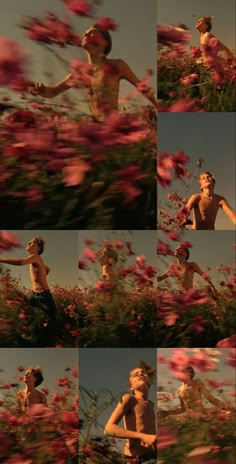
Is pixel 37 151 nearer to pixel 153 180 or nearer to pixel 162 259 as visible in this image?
pixel 153 180

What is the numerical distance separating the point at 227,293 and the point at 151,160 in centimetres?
36

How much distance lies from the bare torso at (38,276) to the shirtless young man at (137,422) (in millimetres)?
294

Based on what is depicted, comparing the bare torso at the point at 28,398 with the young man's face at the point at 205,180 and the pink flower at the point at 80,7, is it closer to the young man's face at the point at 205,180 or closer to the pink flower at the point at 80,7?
the young man's face at the point at 205,180

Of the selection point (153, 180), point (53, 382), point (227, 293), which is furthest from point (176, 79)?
point (53, 382)

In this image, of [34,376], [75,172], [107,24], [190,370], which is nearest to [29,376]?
[34,376]

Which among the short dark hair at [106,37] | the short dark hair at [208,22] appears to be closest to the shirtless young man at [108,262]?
the short dark hair at [106,37]

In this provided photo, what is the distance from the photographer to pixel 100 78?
1.48 metres

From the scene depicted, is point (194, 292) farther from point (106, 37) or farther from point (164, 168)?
point (106, 37)

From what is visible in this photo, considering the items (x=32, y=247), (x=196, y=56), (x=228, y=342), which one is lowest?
(x=228, y=342)

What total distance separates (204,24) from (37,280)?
2.36 feet

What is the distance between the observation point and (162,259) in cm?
150

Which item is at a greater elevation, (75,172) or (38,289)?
(75,172)

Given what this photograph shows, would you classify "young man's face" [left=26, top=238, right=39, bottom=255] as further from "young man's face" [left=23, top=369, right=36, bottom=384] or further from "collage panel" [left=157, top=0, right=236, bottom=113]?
"collage panel" [left=157, top=0, right=236, bottom=113]

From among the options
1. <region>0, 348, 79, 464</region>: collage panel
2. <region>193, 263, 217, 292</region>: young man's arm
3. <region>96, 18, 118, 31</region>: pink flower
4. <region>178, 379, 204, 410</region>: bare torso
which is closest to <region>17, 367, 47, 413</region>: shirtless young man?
<region>0, 348, 79, 464</region>: collage panel
